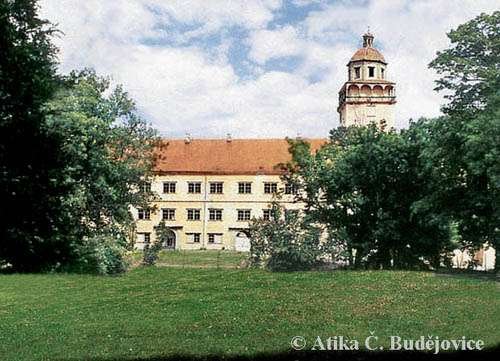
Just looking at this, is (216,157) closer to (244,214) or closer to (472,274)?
(244,214)

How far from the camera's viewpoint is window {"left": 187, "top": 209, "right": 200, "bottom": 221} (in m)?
8.74

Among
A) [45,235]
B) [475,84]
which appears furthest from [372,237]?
[45,235]

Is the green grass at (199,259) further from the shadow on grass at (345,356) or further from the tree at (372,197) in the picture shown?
the shadow on grass at (345,356)

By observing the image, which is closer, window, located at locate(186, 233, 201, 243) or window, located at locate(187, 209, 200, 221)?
window, located at locate(186, 233, 201, 243)

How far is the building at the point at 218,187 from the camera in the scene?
27.8 feet

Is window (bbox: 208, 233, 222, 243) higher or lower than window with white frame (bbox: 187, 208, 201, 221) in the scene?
lower

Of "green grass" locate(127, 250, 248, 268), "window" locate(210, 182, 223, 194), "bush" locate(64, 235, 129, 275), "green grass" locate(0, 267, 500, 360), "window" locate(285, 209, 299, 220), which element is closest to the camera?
"green grass" locate(0, 267, 500, 360)

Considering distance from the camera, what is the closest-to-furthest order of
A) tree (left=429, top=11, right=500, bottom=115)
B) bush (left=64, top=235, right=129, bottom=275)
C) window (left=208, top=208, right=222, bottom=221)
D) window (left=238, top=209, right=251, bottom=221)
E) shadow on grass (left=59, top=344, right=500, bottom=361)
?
shadow on grass (left=59, top=344, right=500, bottom=361) < tree (left=429, top=11, right=500, bottom=115) < bush (left=64, top=235, right=129, bottom=275) < window (left=208, top=208, right=222, bottom=221) < window (left=238, top=209, right=251, bottom=221)

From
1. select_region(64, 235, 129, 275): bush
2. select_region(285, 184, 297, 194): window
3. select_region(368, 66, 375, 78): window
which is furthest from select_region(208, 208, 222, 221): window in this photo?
select_region(368, 66, 375, 78): window

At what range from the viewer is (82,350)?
5.14 metres

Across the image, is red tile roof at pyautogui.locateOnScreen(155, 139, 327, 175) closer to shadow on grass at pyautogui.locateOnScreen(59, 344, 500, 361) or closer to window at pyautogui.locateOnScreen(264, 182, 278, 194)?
window at pyautogui.locateOnScreen(264, 182, 278, 194)

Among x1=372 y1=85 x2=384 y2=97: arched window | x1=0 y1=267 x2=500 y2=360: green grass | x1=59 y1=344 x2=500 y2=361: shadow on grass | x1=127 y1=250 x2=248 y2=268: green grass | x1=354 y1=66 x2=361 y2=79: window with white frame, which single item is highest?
x1=354 y1=66 x2=361 y2=79: window with white frame

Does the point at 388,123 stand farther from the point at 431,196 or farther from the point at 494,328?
the point at 494,328

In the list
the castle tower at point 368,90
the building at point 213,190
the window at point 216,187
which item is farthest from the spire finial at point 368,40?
the window at point 216,187
